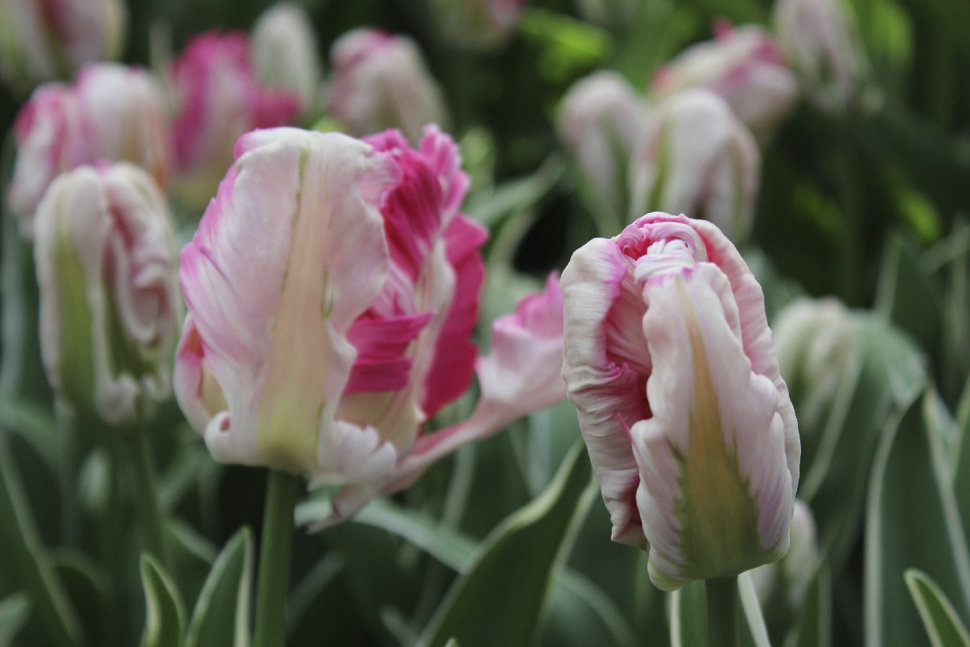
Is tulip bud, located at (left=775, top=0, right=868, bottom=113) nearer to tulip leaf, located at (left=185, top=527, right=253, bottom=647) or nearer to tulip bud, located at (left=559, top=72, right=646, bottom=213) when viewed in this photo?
tulip bud, located at (left=559, top=72, right=646, bottom=213)

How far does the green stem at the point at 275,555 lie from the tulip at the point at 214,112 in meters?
0.56

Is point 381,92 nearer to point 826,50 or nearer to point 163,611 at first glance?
point 826,50

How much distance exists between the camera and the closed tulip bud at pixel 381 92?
35.3 inches

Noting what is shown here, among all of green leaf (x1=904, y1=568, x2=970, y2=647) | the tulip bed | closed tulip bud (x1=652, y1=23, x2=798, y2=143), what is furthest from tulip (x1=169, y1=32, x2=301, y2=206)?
green leaf (x1=904, y1=568, x2=970, y2=647)

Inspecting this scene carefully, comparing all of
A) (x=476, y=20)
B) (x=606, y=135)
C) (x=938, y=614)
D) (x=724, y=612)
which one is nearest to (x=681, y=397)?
(x=724, y=612)

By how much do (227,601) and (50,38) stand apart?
0.60 m

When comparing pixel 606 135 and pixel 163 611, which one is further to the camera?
pixel 606 135

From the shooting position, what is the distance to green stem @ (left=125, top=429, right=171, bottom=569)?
1.52 ft

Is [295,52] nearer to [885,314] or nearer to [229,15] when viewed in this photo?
[229,15]

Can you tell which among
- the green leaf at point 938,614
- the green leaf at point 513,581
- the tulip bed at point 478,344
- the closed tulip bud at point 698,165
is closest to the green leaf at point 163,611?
the tulip bed at point 478,344

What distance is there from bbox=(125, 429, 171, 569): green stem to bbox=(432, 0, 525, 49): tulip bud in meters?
0.73

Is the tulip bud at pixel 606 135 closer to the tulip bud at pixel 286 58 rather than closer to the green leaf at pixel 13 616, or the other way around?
the tulip bud at pixel 286 58

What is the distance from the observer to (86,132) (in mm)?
644

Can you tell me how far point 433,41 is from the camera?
1.33m
